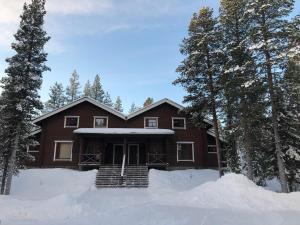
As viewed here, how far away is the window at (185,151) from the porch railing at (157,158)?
155 centimetres

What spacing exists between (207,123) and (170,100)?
441cm

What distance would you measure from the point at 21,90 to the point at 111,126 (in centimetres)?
1036

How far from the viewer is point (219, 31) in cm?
2462

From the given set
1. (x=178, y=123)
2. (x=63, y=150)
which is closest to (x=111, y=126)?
(x=63, y=150)

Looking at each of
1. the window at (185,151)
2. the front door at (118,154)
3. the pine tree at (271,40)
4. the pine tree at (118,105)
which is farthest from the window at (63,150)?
the pine tree at (118,105)

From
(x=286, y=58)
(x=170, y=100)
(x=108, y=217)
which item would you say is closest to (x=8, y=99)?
(x=108, y=217)

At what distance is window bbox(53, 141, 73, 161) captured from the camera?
28125mm

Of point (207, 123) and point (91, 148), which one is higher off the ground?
point (207, 123)

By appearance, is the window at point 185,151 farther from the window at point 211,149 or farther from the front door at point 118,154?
the front door at point 118,154

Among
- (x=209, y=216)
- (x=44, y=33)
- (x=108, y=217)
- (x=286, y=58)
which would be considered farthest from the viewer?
(x=44, y=33)

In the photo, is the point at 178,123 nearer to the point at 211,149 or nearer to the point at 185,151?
the point at 185,151

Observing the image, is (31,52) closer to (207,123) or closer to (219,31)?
(219,31)

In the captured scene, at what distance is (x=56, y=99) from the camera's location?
5175 centimetres

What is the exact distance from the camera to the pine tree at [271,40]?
17.8 m
